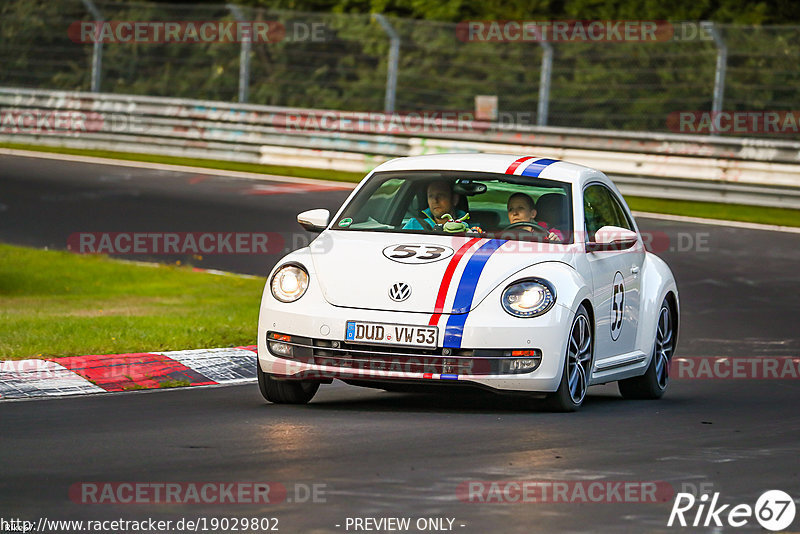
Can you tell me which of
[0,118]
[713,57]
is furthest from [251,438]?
[0,118]

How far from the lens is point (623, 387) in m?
10.5

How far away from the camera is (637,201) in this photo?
23.6 metres

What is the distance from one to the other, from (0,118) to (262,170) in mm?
5512

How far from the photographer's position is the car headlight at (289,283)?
8.66m

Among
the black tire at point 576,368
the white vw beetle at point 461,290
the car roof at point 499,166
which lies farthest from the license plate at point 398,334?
the car roof at point 499,166

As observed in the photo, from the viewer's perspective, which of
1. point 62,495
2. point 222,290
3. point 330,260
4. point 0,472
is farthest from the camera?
point 222,290

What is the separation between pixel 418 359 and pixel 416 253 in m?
0.68

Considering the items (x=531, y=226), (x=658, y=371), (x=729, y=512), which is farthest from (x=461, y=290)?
(x=729, y=512)

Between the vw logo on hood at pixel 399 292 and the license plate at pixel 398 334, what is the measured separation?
161mm

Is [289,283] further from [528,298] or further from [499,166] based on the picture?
[499,166]

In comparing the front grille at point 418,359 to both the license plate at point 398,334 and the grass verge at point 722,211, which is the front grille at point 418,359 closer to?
the license plate at point 398,334

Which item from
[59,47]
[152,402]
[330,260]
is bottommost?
[152,402]

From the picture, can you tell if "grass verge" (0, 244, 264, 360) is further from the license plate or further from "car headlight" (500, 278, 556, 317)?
"car headlight" (500, 278, 556, 317)

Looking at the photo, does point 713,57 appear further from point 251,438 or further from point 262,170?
point 251,438
